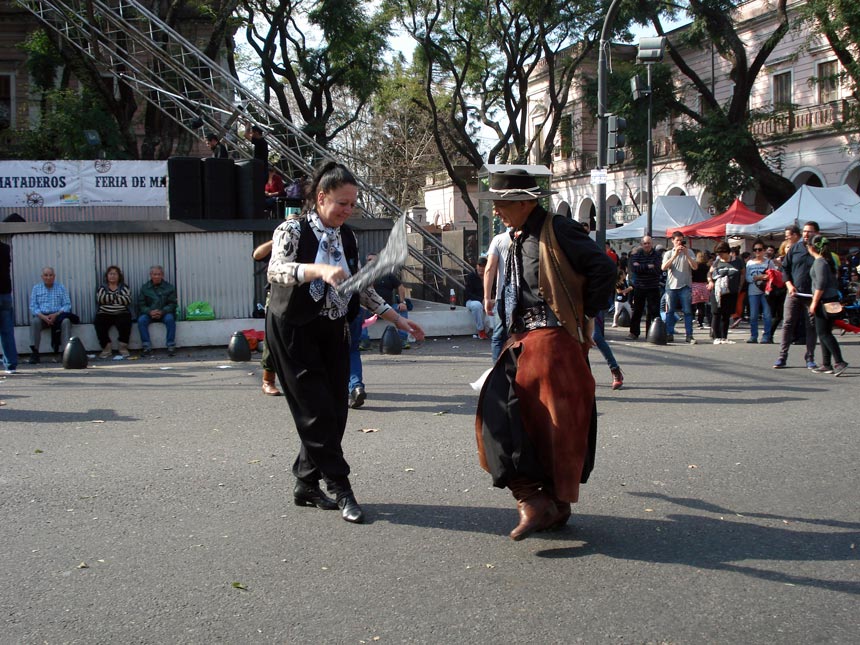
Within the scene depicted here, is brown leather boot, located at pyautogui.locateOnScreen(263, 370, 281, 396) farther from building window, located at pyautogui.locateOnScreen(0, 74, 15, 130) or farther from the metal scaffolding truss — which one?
building window, located at pyautogui.locateOnScreen(0, 74, 15, 130)

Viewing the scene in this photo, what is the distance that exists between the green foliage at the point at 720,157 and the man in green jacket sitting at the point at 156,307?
20233 millimetres

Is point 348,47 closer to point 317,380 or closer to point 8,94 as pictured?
point 8,94

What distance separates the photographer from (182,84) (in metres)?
21.6

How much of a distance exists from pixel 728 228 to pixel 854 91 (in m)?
7.13

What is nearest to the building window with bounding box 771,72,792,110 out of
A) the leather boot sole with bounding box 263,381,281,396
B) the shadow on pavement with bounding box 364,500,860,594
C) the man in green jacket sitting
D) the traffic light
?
the traffic light

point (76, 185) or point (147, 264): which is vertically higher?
point (76, 185)

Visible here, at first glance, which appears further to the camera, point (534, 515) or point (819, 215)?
point (819, 215)

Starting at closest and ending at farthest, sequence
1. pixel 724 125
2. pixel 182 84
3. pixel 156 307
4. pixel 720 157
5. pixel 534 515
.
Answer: pixel 534 515 → pixel 156 307 → pixel 182 84 → pixel 720 157 → pixel 724 125

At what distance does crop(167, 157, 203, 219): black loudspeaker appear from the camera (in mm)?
14711

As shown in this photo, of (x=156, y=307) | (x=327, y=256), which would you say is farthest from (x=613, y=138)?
(x=327, y=256)

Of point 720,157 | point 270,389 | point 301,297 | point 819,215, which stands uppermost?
point 720,157

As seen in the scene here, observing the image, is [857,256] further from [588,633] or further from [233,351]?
[588,633]

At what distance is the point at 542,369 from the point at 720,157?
26.5m

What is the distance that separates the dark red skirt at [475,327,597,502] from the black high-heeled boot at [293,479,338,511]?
104 cm
